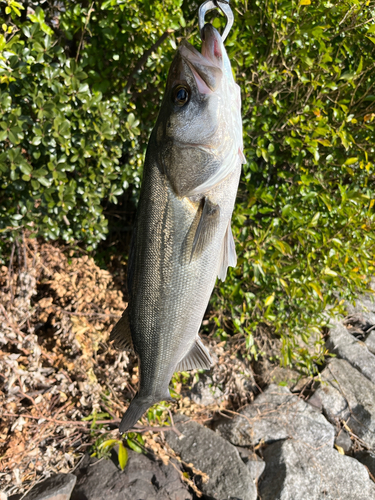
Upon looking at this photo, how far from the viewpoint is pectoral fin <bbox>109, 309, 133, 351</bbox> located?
63.8 inches

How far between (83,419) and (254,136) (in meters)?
3.11

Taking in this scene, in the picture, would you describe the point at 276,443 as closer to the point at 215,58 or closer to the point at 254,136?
the point at 254,136

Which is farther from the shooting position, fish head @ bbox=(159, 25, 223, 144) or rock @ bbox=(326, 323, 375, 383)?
rock @ bbox=(326, 323, 375, 383)

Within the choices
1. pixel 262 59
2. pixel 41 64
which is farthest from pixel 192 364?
pixel 262 59

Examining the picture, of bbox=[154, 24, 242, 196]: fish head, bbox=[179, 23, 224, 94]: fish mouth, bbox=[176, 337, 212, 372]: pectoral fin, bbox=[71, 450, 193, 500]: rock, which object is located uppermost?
bbox=[179, 23, 224, 94]: fish mouth

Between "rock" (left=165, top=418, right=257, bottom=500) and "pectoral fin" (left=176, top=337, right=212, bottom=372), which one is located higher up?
"pectoral fin" (left=176, top=337, right=212, bottom=372)

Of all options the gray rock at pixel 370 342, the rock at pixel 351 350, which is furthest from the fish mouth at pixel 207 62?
the gray rock at pixel 370 342

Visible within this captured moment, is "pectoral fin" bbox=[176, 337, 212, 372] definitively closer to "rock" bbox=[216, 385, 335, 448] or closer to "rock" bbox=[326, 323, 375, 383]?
"rock" bbox=[216, 385, 335, 448]

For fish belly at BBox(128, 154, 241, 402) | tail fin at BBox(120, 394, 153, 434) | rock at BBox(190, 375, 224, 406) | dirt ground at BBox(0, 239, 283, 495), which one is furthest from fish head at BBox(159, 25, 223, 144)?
rock at BBox(190, 375, 224, 406)

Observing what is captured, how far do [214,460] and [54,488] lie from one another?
1542 mm

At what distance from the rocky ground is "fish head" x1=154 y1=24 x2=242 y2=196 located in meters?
2.43

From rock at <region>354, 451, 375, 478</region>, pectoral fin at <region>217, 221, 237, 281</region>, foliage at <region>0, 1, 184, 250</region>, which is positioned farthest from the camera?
rock at <region>354, 451, 375, 478</region>

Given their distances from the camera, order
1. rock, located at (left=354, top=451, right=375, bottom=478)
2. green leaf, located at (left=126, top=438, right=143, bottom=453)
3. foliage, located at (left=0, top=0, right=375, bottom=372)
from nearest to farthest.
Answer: foliage, located at (left=0, top=0, right=375, bottom=372) → green leaf, located at (left=126, top=438, right=143, bottom=453) → rock, located at (left=354, top=451, right=375, bottom=478)

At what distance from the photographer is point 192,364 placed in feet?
5.65
